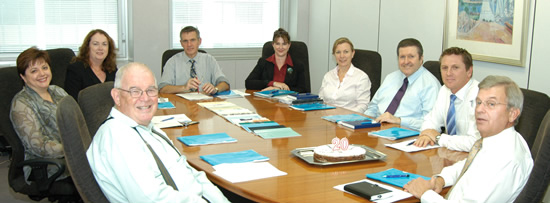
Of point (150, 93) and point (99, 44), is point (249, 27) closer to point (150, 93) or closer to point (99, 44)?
point (99, 44)

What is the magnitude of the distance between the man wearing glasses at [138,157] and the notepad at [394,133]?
114 cm

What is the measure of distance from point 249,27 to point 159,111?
3.38 m

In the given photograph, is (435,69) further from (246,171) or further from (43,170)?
(43,170)

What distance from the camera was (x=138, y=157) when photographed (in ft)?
6.71

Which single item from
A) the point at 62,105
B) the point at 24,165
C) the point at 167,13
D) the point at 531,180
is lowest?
the point at 24,165

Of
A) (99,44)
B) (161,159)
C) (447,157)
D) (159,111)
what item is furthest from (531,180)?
(99,44)

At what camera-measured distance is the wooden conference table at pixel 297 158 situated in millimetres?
2131

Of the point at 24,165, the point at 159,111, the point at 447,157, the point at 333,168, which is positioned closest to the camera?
the point at 333,168

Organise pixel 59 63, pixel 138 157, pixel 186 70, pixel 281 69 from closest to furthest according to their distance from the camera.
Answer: pixel 138 157 → pixel 59 63 → pixel 186 70 → pixel 281 69

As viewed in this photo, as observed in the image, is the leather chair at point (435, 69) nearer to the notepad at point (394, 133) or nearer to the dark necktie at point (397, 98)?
the dark necktie at point (397, 98)

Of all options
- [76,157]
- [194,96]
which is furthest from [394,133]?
[194,96]

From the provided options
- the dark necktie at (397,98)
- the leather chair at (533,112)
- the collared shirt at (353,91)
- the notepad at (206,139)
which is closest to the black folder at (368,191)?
the notepad at (206,139)

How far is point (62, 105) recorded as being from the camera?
2.21 m

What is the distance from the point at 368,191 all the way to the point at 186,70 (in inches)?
128
